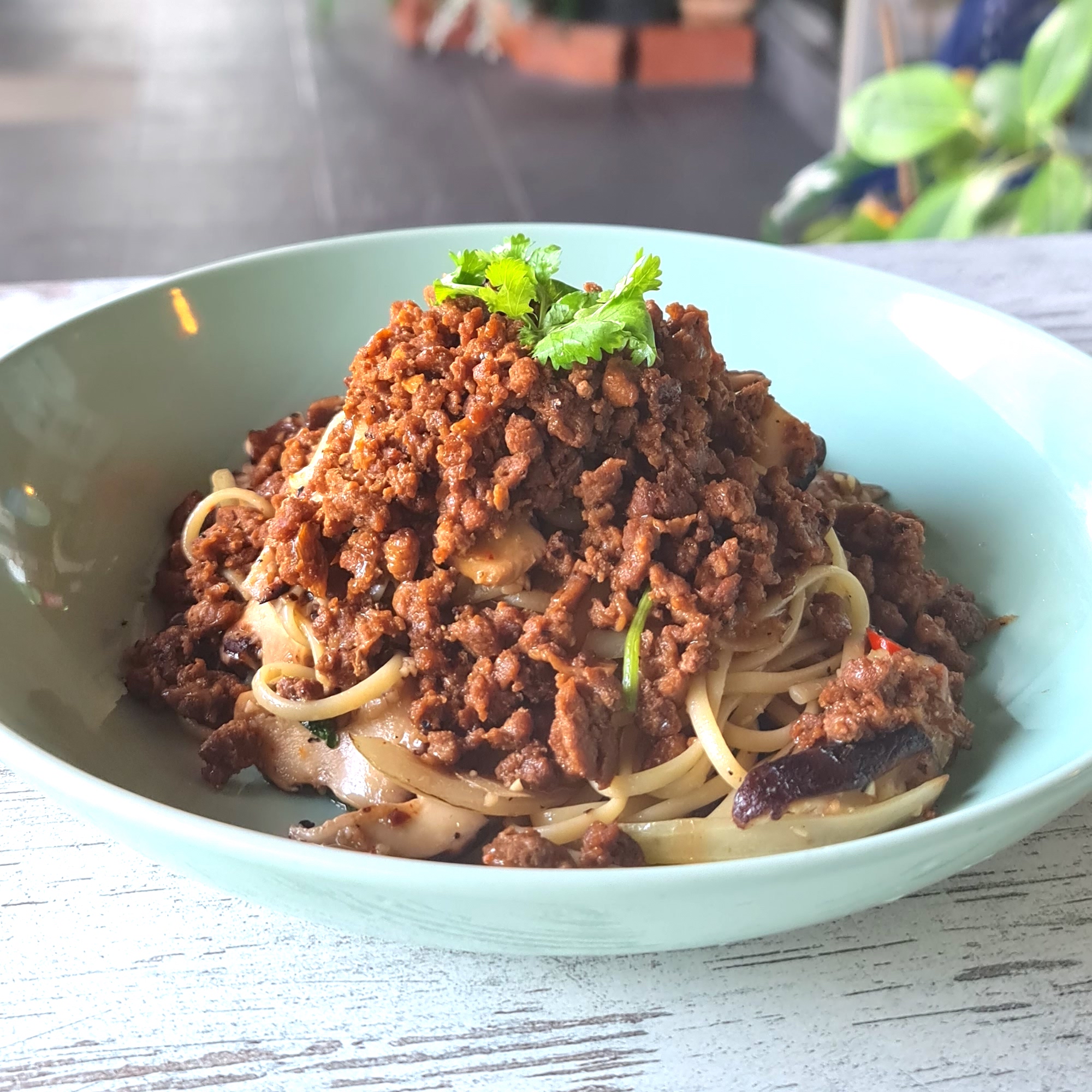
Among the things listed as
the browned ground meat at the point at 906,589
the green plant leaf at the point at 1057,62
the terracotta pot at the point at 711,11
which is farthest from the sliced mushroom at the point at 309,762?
the terracotta pot at the point at 711,11

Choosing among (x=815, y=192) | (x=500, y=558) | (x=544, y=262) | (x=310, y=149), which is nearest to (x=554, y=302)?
(x=544, y=262)

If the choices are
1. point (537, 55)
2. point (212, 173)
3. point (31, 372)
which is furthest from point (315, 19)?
point (31, 372)

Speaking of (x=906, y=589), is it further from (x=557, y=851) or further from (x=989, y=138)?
(x=989, y=138)

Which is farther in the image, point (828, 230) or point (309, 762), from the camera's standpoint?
point (828, 230)

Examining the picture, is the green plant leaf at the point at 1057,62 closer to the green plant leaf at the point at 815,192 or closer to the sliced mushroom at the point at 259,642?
the green plant leaf at the point at 815,192

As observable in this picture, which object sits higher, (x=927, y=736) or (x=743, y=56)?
(x=927, y=736)

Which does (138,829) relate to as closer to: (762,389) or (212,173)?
(762,389)
